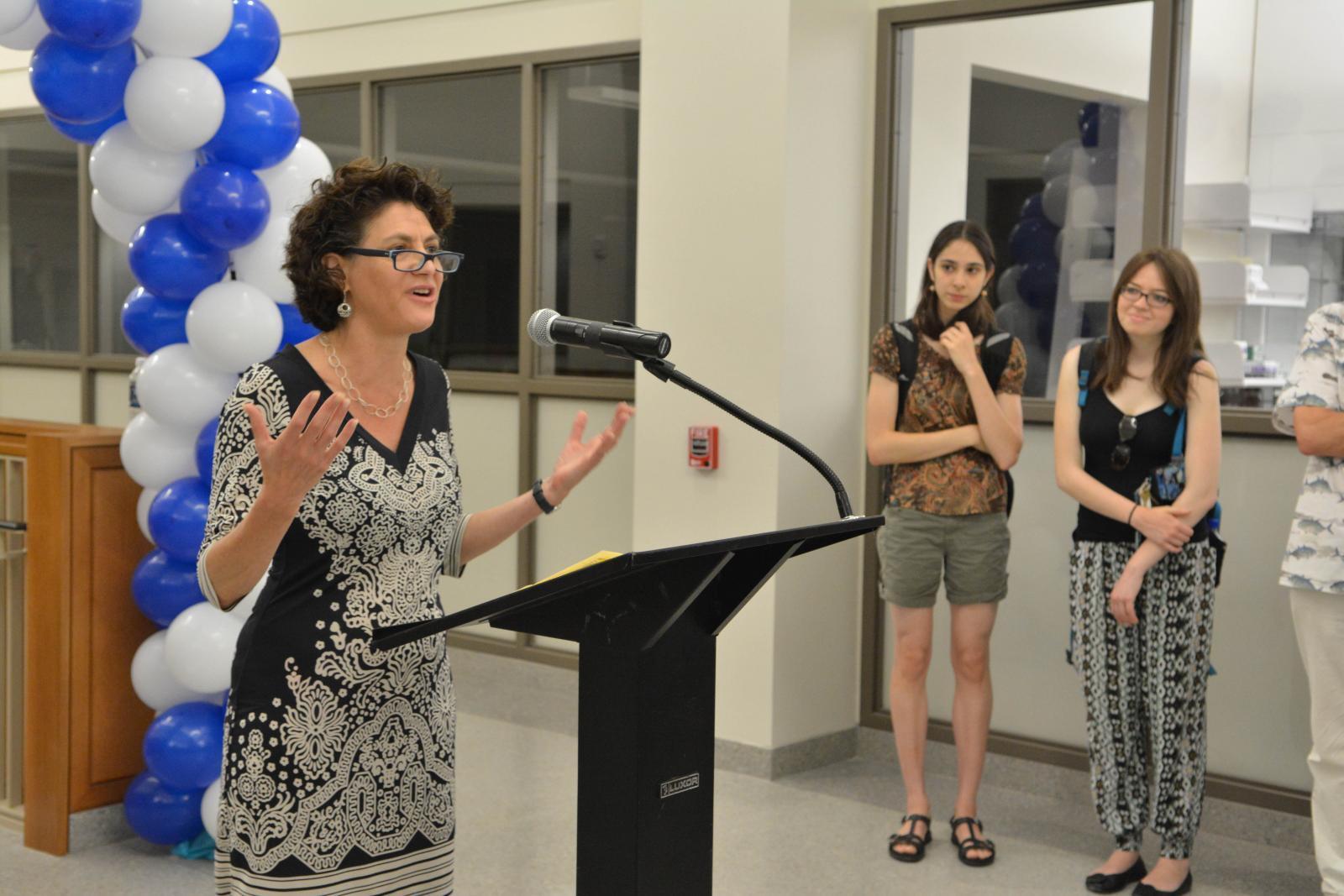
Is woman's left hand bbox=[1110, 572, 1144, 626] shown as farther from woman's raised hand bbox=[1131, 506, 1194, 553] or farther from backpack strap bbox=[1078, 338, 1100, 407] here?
backpack strap bbox=[1078, 338, 1100, 407]

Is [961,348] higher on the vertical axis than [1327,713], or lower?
higher

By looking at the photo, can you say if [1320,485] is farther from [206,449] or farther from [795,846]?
A: [206,449]

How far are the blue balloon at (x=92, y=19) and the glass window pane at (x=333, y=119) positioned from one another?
280 cm

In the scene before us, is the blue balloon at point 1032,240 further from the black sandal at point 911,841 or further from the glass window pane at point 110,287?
the glass window pane at point 110,287

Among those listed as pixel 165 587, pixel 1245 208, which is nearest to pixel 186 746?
pixel 165 587

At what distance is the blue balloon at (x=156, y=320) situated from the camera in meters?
3.69

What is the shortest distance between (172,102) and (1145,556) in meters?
2.62

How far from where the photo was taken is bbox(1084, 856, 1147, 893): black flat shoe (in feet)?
12.2

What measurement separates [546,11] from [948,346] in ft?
8.35

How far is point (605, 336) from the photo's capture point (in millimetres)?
1772

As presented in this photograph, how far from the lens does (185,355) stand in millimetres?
3648

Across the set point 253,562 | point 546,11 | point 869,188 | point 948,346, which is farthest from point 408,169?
point 546,11

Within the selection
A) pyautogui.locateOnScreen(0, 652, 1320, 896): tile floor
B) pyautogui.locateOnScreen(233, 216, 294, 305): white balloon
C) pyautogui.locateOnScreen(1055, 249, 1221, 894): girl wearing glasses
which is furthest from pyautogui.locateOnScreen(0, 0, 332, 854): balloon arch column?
pyautogui.locateOnScreen(1055, 249, 1221, 894): girl wearing glasses

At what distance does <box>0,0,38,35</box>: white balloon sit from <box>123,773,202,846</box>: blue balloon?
189 cm
